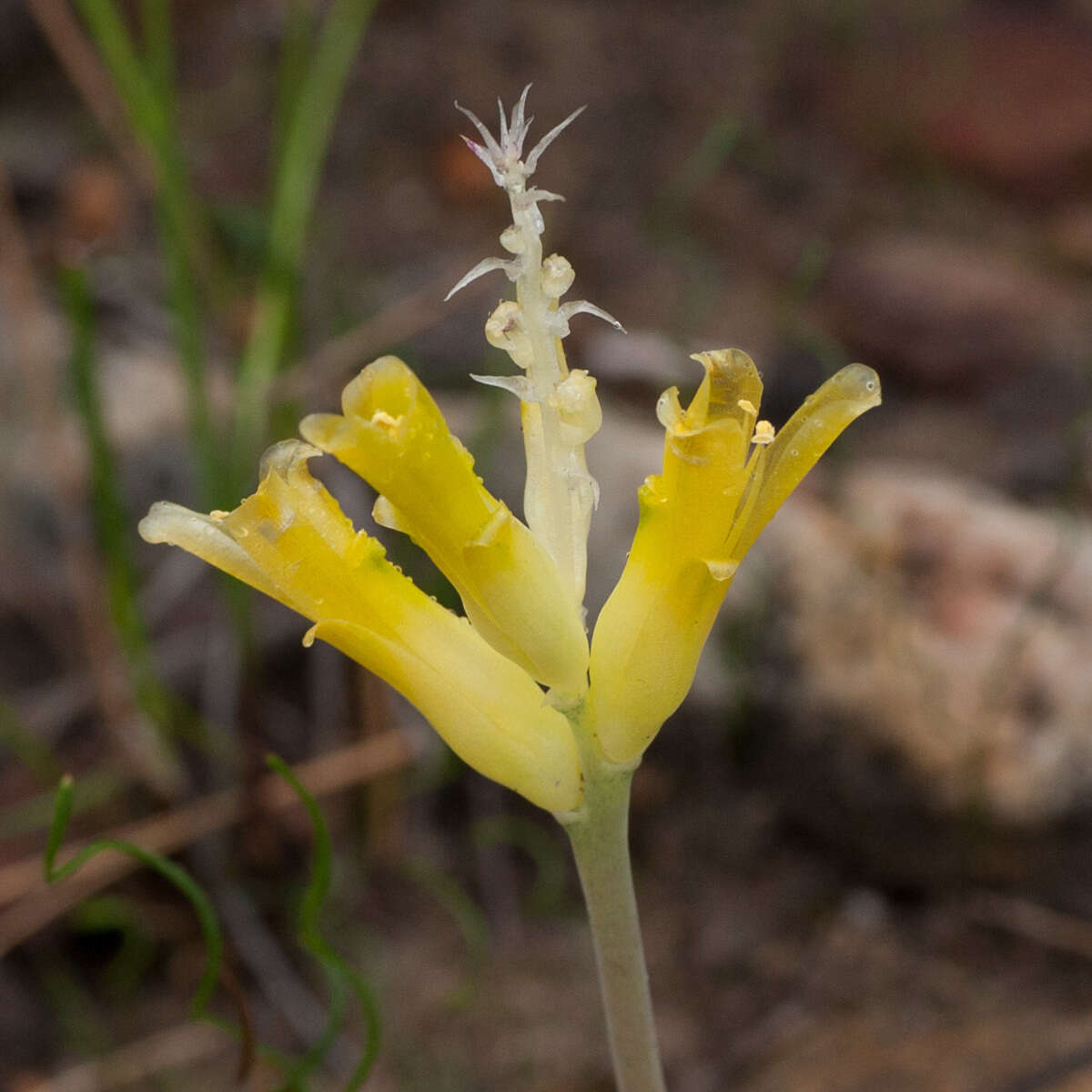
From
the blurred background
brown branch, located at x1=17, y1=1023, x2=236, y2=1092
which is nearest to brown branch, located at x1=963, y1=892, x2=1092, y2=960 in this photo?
the blurred background

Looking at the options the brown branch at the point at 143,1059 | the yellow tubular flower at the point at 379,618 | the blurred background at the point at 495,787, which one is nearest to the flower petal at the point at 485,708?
the yellow tubular flower at the point at 379,618

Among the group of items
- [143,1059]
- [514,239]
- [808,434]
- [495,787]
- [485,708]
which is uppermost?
[514,239]

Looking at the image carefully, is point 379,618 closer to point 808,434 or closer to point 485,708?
point 485,708

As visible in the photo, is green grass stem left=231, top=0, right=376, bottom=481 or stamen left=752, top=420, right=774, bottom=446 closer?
stamen left=752, top=420, right=774, bottom=446

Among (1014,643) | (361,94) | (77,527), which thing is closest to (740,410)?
(1014,643)

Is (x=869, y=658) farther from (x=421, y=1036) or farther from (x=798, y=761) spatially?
(x=421, y=1036)

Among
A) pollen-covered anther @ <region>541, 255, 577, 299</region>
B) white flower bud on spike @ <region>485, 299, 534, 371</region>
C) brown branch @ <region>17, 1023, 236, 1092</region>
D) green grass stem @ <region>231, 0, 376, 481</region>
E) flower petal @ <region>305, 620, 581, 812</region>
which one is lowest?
brown branch @ <region>17, 1023, 236, 1092</region>

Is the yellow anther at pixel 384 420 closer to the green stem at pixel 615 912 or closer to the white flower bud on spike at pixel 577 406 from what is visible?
the white flower bud on spike at pixel 577 406

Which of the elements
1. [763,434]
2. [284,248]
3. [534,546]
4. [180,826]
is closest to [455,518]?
[534,546]

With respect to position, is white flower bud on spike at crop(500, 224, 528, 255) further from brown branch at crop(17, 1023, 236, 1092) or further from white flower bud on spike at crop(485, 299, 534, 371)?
brown branch at crop(17, 1023, 236, 1092)
